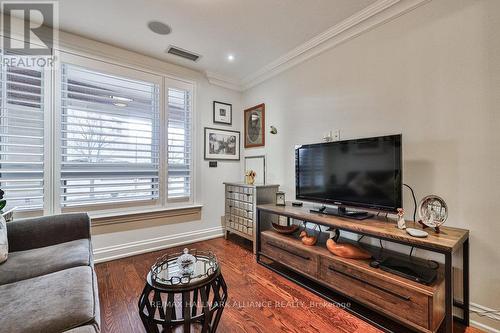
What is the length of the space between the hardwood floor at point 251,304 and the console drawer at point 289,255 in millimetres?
171

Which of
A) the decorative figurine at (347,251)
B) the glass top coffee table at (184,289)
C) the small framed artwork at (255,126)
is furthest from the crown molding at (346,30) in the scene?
the glass top coffee table at (184,289)

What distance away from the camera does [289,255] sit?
2164 mm

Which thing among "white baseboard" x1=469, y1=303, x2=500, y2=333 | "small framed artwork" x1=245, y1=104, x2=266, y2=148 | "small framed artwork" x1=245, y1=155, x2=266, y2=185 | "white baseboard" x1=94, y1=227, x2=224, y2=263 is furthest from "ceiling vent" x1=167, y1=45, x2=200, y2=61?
"white baseboard" x1=469, y1=303, x2=500, y2=333

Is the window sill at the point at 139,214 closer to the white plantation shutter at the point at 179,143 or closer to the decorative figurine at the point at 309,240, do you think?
the white plantation shutter at the point at 179,143

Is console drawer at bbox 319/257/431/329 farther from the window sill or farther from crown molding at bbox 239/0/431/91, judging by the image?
crown molding at bbox 239/0/431/91

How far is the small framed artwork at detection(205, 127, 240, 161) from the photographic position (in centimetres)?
346

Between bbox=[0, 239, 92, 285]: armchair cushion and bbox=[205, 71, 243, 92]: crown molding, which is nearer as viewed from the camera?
bbox=[0, 239, 92, 285]: armchair cushion

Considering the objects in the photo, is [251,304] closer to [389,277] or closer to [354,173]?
[389,277]

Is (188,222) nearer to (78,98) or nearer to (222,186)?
(222,186)

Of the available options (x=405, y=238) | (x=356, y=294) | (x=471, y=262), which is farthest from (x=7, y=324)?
(x=471, y=262)

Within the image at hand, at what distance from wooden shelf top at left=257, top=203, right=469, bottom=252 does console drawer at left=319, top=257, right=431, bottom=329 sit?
0.29 m

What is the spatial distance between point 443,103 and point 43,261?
10.3ft

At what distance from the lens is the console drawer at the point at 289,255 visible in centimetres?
196

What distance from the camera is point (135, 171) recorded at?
2.83m
